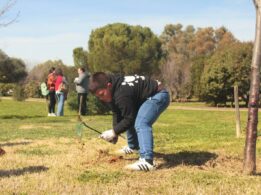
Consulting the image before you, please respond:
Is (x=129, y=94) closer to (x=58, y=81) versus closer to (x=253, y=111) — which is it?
(x=253, y=111)

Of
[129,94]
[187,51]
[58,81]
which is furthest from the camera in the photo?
[187,51]

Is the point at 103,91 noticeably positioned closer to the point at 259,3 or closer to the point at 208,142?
the point at 259,3

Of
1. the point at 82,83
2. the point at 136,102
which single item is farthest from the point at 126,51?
the point at 136,102

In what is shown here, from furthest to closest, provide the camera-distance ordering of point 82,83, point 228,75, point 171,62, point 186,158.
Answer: point 171,62 → point 228,75 → point 82,83 → point 186,158

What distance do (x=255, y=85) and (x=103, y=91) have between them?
6.21 feet

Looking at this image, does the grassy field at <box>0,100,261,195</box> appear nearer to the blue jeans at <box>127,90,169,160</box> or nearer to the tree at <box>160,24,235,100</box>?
the blue jeans at <box>127,90,169,160</box>

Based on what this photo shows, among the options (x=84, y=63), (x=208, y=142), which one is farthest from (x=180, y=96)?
(x=208, y=142)

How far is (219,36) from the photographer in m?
81.0

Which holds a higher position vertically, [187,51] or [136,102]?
→ [187,51]

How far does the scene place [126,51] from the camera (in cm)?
5947

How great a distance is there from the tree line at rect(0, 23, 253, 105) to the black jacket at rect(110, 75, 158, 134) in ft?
94.8

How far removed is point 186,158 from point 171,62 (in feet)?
149

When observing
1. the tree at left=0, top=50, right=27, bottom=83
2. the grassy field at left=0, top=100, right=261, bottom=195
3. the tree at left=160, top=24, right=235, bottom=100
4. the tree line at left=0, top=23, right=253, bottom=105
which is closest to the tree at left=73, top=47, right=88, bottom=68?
the tree line at left=0, top=23, right=253, bottom=105

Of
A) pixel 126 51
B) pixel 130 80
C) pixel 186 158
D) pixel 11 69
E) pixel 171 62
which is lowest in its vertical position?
pixel 186 158
